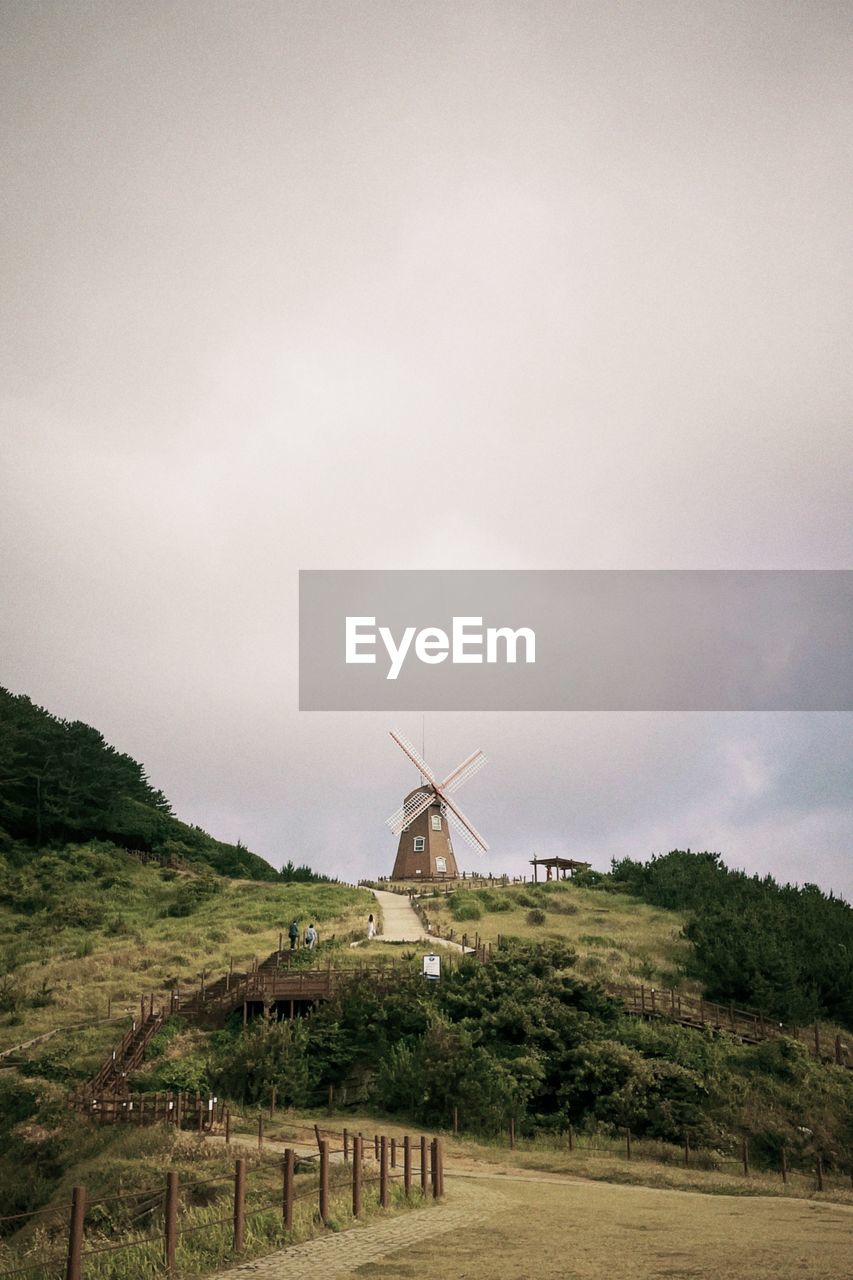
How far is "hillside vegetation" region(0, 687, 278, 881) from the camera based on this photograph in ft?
278

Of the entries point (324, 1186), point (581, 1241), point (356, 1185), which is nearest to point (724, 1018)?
point (581, 1241)

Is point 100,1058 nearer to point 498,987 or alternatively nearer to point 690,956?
point 498,987

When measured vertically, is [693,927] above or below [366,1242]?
above

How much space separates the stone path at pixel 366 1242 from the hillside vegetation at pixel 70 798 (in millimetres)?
68278

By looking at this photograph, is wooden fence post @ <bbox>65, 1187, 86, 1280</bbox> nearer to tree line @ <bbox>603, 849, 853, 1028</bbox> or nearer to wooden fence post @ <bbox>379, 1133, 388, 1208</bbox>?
wooden fence post @ <bbox>379, 1133, 388, 1208</bbox>

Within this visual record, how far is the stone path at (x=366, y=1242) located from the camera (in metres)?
15.6

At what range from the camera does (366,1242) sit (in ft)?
57.2

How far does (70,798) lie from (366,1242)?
74099mm

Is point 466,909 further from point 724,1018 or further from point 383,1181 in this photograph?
point 383,1181

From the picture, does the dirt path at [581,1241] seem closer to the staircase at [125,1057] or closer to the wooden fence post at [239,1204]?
the wooden fence post at [239,1204]

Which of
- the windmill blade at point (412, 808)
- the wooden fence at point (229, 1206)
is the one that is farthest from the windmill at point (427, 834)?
the wooden fence at point (229, 1206)

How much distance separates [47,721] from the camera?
94.7 meters

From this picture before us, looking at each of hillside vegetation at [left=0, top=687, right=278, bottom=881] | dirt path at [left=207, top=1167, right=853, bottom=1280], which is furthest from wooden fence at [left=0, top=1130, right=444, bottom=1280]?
hillside vegetation at [left=0, top=687, right=278, bottom=881]

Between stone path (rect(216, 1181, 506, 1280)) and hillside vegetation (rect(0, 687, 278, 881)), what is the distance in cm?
6828
